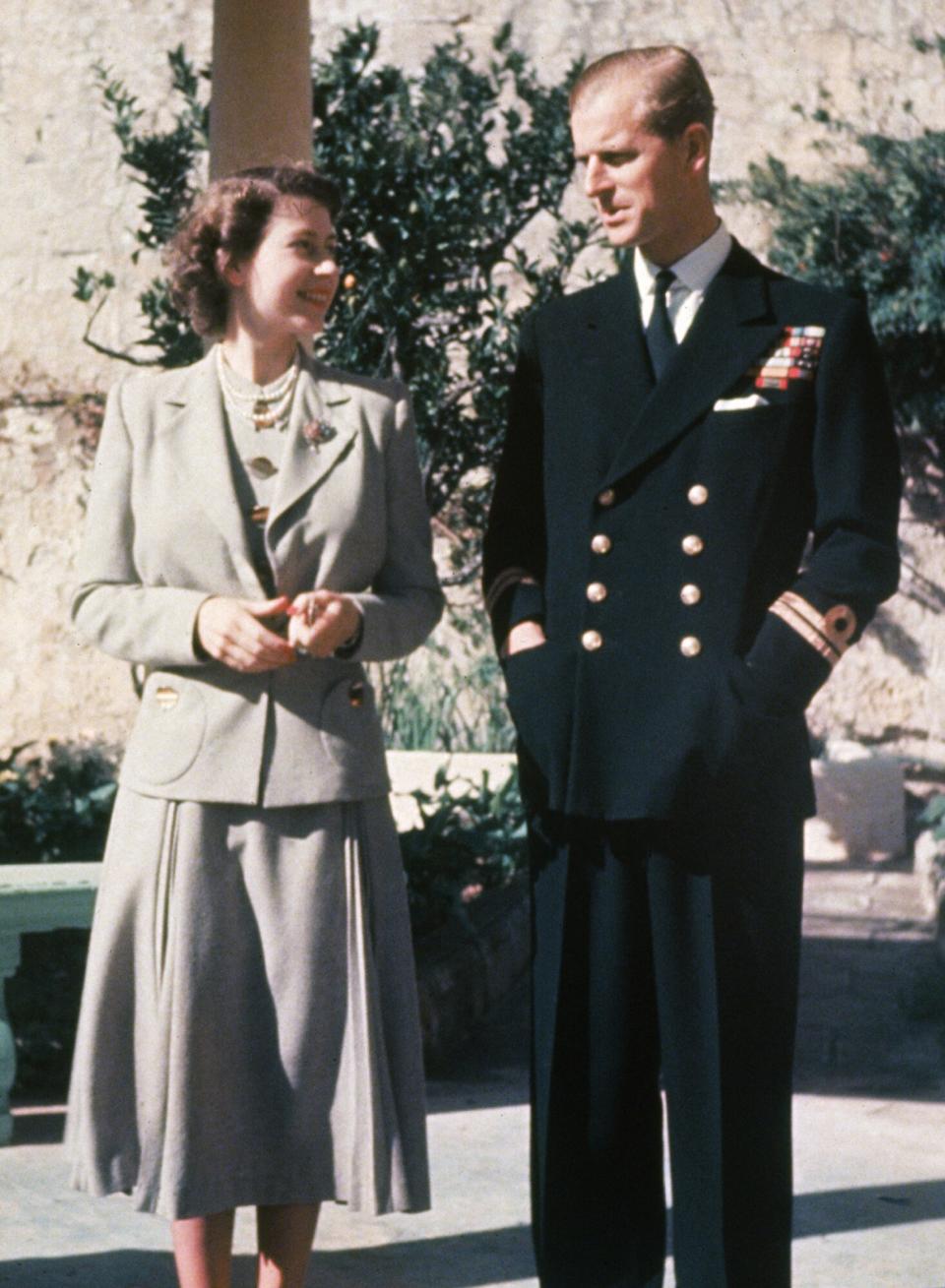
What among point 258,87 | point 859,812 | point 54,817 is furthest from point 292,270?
point 859,812

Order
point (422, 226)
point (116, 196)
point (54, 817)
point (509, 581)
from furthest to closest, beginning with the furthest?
point (116, 196) < point (422, 226) < point (54, 817) < point (509, 581)

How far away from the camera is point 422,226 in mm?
6434

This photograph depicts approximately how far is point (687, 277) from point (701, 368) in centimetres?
15

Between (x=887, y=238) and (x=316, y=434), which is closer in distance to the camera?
(x=316, y=434)

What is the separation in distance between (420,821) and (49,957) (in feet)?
6.98

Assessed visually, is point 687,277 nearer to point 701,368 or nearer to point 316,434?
point 701,368

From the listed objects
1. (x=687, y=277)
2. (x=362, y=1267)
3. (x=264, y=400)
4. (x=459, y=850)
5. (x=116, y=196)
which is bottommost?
(x=362, y=1267)

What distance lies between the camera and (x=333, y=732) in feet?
9.69

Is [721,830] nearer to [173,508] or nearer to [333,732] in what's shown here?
[333,732]

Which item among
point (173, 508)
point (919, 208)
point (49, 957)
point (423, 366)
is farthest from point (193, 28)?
point (173, 508)

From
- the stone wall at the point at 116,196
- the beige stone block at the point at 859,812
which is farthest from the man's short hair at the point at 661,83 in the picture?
the stone wall at the point at 116,196

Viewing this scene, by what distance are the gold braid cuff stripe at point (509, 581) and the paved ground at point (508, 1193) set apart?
1.00 m

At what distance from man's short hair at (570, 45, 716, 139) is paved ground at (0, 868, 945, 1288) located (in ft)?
5.32

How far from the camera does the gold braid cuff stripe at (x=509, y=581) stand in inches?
111
